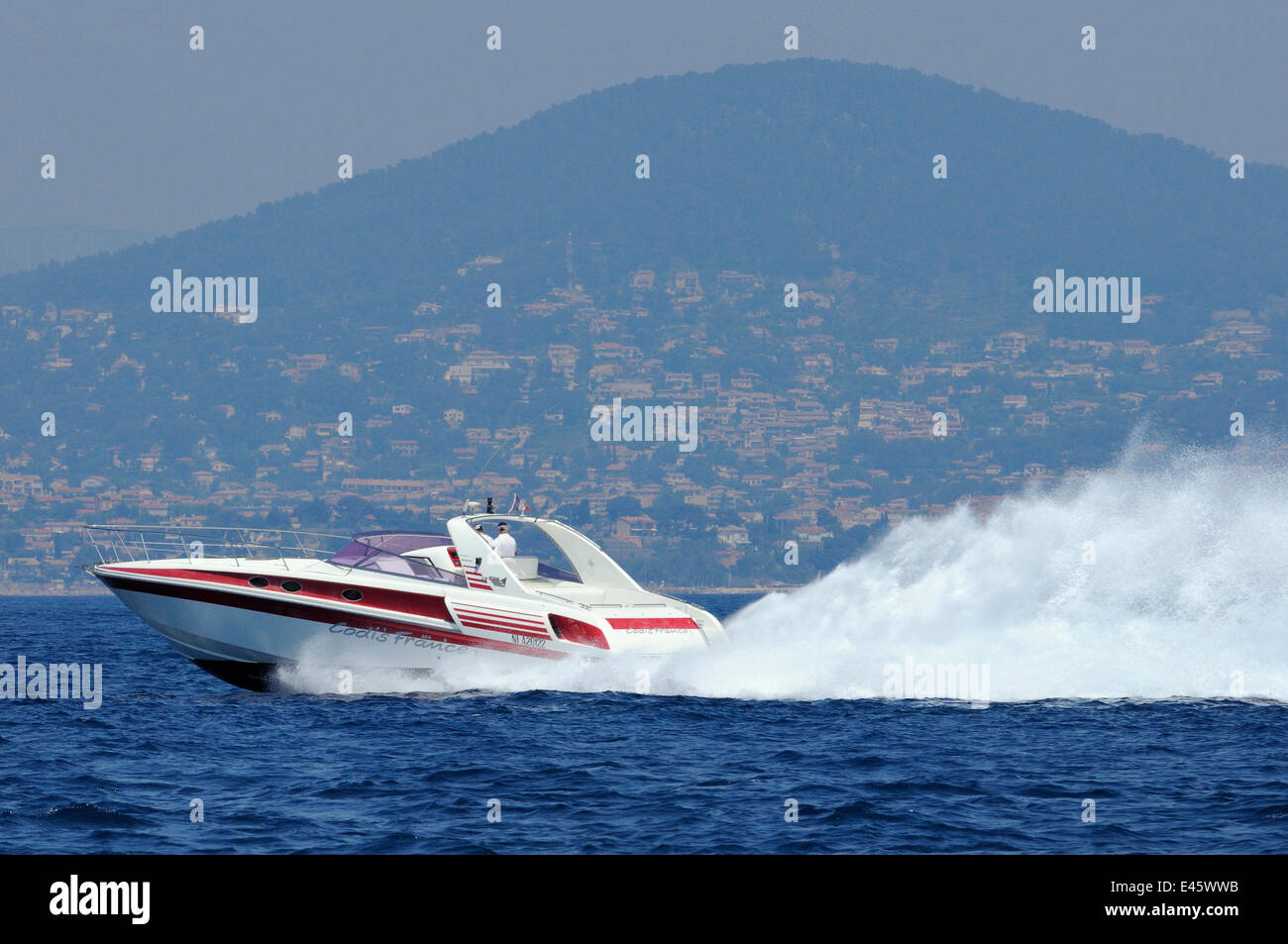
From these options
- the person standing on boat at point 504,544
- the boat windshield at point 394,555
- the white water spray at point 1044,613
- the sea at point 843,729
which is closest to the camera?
the sea at point 843,729

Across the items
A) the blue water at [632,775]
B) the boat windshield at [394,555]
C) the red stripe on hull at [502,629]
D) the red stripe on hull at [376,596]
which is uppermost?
the boat windshield at [394,555]

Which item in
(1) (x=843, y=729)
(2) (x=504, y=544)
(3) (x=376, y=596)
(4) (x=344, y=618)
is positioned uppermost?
(2) (x=504, y=544)

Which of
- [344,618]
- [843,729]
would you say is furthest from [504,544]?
[843,729]

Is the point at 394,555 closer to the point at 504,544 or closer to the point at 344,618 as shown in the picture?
the point at 344,618

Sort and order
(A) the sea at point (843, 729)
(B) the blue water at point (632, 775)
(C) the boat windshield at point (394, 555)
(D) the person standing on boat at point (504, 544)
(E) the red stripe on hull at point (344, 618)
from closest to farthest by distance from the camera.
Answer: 1. (B) the blue water at point (632, 775)
2. (A) the sea at point (843, 729)
3. (E) the red stripe on hull at point (344, 618)
4. (C) the boat windshield at point (394, 555)
5. (D) the person standing on boat at point (504, 544)

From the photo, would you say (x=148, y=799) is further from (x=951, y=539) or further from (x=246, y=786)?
(x=951, y=539)

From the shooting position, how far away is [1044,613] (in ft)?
87.1

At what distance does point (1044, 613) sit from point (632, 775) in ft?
33.7

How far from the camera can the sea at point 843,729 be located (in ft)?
52.4

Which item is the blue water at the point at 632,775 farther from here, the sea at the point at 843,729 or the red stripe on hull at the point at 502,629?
the red stripe on hull at the point at 502,629

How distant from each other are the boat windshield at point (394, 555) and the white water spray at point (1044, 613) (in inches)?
63.6

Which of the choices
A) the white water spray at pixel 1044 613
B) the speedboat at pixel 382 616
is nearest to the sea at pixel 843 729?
the white water spray at pixel 1044 613
